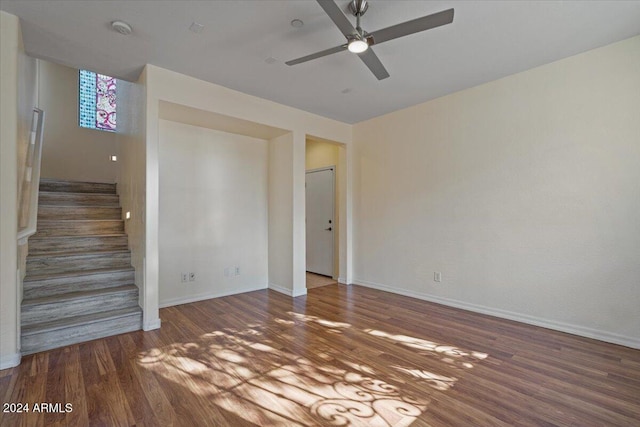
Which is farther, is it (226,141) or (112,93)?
(112,93)

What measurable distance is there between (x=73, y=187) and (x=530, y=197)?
6.22 metres

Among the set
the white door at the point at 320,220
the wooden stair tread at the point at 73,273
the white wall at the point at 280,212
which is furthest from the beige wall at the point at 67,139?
the white door at the point at 320,220

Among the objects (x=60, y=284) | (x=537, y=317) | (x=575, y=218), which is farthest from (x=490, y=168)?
(x=60, y=284)

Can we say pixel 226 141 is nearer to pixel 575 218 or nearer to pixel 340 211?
pixel 340 211

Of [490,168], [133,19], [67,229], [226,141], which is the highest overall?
[133,19]

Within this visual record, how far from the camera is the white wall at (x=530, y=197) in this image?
272 cm

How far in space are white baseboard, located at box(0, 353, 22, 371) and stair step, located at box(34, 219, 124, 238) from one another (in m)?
1.70

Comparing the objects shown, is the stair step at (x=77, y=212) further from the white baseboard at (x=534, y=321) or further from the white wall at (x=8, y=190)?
the white baseboard at (x=534, y=321)

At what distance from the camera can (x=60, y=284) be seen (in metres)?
3.04

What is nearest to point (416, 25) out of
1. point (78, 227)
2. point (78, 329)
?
point (78, 329)

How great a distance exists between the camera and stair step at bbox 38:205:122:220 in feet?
12.5

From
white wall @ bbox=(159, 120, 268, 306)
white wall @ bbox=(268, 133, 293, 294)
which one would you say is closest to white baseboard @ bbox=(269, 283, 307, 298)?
white wall @ bbox=(268, 133, 293, 294)

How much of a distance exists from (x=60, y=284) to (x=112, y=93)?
4.49 meters

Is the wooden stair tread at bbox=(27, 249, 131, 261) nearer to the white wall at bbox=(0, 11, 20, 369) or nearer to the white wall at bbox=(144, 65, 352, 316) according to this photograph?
the white wall at bbox=(144, 65, 352, 316)
